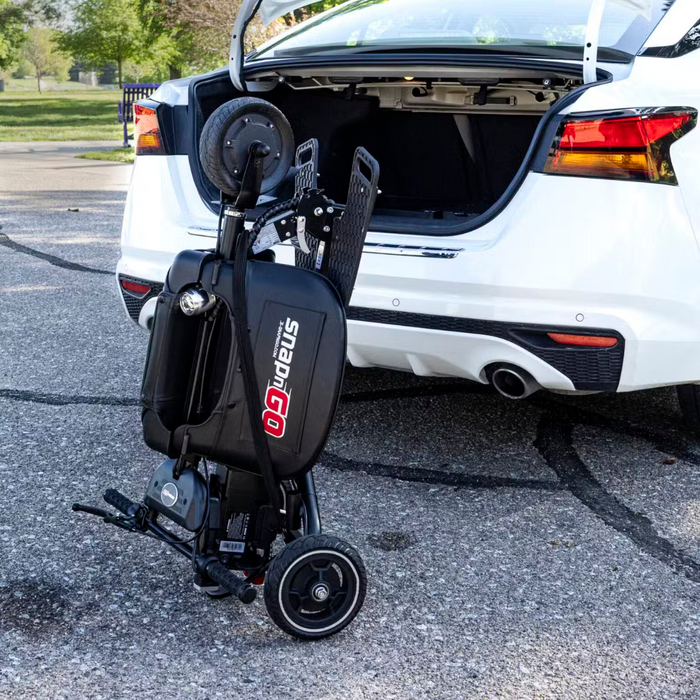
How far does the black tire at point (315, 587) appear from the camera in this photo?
2.39 meters

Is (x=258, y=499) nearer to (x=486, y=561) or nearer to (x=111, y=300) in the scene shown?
(x=486, y=561)

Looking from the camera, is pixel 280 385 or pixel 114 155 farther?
pixel 114 155

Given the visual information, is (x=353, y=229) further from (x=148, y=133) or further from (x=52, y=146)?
(x=52, y=146)

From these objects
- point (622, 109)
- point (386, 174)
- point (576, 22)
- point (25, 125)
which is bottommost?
point (25, 125)

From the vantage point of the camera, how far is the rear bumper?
299cm

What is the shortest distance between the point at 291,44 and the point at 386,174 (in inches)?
33.8

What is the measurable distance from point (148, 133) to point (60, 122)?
84.2ft

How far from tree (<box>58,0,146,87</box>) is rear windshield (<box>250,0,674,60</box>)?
132 ft

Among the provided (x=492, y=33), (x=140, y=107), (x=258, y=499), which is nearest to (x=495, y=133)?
(x=492, y=33)

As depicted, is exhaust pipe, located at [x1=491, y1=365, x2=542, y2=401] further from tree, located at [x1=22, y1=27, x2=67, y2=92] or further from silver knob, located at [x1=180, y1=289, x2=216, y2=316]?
tree, located at [x1=22, y1=27, x2=67, y2=92]

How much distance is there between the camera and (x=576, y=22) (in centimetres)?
377

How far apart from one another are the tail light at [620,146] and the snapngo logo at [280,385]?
108cm

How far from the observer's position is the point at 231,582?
2357 millimetres

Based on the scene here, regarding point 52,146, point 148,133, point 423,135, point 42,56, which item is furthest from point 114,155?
point 42,56
